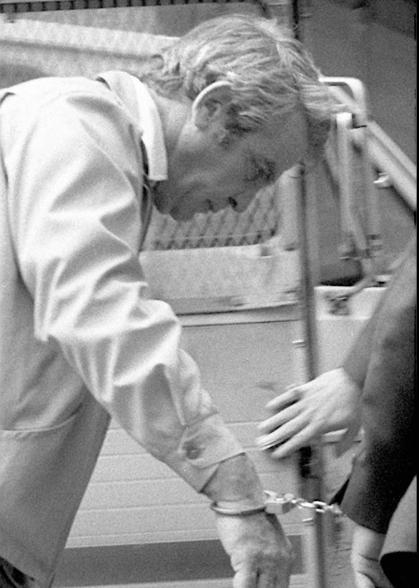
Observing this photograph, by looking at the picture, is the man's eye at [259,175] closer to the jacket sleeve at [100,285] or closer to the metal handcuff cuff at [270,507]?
the jacket sleeve at [100,285]

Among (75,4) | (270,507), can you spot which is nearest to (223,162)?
(270,507)

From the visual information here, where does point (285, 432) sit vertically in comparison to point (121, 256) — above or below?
below

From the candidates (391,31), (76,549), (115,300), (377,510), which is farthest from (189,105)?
(391,31)

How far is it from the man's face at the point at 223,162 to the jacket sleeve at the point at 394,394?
502 mm

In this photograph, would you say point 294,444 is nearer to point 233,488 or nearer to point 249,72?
point 233,488

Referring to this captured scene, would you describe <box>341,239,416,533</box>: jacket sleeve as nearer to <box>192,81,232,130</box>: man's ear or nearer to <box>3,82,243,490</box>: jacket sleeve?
<box>3,82,243,490</box>: jacket sleeve

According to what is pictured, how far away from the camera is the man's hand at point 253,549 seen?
1935 mm

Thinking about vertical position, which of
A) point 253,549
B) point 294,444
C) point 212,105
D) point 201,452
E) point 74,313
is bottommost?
point 294,444

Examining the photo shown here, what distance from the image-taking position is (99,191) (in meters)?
1.89

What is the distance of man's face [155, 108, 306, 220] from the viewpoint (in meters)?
2.16

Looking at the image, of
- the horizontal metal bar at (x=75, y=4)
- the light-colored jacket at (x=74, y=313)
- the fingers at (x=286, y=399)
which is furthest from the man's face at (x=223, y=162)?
the horizontal metal bar at (x=75, y=4)

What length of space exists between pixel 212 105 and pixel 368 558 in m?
0.81

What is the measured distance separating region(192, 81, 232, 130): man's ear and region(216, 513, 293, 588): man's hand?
0.68m

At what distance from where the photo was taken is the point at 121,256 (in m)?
1.87
